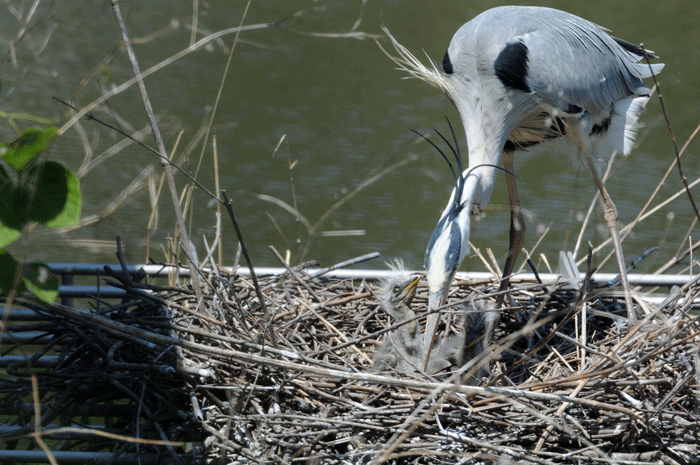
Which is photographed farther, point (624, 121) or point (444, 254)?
point (624, 121)

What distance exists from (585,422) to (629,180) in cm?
432

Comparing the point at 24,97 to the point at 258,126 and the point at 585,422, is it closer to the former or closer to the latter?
the point at 258,126

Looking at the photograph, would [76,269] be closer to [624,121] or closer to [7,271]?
[7,271]

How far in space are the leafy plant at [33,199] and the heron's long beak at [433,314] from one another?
117 centimetres

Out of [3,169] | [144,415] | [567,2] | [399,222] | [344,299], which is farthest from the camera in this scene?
[567,2]

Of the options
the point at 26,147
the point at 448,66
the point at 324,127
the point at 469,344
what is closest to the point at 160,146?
the point at 26,147

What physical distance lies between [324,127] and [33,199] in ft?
17.6

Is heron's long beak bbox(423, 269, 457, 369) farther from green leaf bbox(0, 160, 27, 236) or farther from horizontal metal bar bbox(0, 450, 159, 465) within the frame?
green leaf bbox(0, 160, 27, 236)

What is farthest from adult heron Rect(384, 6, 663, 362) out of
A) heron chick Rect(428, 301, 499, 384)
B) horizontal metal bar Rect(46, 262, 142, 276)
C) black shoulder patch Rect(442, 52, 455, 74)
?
horizontal metal bar Rect(46, 262, 142, 276)

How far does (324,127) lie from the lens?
673 centimetres

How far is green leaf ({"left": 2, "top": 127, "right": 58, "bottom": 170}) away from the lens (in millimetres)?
1435

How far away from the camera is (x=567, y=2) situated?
26.1ft

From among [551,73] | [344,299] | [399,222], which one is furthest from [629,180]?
[344,299]

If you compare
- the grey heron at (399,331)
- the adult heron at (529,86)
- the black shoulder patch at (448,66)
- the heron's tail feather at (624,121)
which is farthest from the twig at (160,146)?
the heron's tail feather at (624,121)
